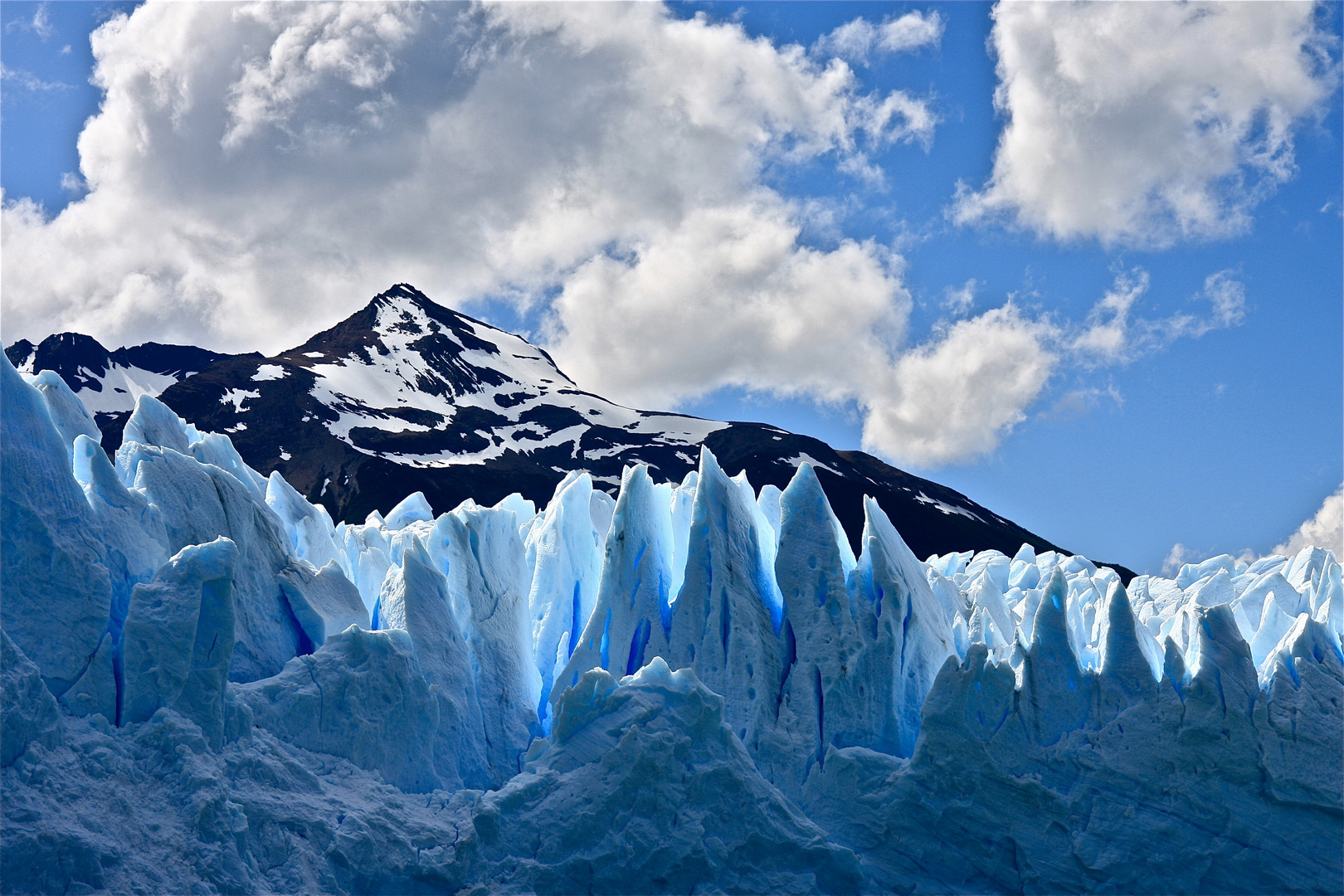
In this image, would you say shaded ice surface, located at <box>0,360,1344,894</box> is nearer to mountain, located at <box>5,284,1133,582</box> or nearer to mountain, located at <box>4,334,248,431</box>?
mountain, located at <box>5,284,1133,582</box>

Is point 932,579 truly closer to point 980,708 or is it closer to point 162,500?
point 980,708

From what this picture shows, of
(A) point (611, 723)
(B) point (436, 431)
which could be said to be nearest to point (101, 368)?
(B) point (436, 431)

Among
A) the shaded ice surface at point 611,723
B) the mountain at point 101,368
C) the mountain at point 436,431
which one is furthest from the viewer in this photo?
the mountain at point 101,368

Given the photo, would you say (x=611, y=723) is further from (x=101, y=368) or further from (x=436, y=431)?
(x=101, y=368)

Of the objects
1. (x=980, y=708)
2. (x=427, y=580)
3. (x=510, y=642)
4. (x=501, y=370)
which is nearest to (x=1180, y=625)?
(x=980, y=708)

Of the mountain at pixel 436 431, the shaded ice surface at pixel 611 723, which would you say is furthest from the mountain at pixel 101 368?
the shaded ice surface at pixel 611 723

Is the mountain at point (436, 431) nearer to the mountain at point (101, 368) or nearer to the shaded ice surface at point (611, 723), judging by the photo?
the mountain at point (101, 368)
